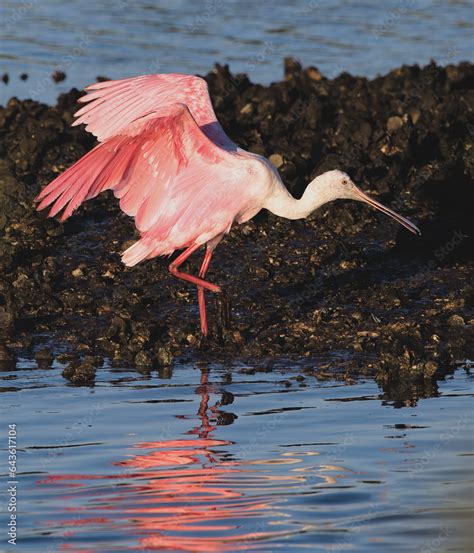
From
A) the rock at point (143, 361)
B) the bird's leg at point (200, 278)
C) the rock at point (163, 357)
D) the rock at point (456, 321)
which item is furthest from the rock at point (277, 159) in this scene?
the rock at point (143, 361)

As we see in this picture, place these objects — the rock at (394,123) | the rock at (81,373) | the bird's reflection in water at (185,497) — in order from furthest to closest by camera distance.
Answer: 1. the rock at (394,123)
2. the rock at (81,373)
3. the bird's reflection in water at (185,497)

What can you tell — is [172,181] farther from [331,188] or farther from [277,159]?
[277,159]

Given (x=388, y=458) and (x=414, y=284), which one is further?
(x=414, y=284)

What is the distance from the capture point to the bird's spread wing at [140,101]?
11727 mm

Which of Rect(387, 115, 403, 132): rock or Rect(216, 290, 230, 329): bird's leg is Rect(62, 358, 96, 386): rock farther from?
Rect(387, 115, 403, 132): rock

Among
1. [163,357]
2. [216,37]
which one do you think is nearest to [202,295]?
[163,357]

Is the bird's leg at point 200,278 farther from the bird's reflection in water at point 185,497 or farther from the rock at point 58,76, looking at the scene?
the rock at point 58,76

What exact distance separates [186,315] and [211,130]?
1.57 meters

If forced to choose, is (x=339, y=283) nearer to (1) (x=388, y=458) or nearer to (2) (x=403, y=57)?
(1) (x=388, y=458)

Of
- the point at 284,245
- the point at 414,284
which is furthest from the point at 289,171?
the point at 414,284

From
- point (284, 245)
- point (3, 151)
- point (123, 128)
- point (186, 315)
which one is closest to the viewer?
point (123, 128)

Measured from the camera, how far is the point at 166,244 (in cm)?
1157

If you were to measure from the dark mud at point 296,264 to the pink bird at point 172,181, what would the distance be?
1.74 feet

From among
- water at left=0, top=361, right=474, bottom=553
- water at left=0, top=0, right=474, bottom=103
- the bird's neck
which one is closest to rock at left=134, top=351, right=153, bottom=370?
water at left=0, top=361, right=474, bottom=553
